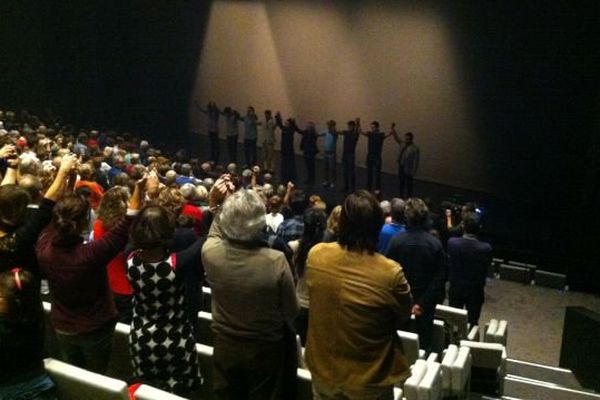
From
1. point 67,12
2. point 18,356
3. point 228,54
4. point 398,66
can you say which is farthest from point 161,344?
point 67,12

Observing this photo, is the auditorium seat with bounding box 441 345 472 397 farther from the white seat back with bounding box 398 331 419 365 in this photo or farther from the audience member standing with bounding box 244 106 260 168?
the audience member standing with bounding box 244 106 260 168

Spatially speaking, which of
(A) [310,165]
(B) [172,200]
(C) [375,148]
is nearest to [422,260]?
Result: (B) [172,200]

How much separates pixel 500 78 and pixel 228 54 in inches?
257

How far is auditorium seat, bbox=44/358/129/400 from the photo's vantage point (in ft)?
7.48

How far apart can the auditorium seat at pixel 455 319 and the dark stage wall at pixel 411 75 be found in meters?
4.02

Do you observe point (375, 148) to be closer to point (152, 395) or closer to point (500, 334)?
point (500, 334)

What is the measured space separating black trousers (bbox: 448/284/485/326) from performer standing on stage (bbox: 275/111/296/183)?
7.06 m

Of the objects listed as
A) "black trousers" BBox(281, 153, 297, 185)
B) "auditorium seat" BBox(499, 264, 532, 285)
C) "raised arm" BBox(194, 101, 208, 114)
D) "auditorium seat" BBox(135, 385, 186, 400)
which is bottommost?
"auditorium seat" BBox(499, 264, 532, 285)

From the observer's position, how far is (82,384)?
7.69 feet

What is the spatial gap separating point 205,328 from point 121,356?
50cm

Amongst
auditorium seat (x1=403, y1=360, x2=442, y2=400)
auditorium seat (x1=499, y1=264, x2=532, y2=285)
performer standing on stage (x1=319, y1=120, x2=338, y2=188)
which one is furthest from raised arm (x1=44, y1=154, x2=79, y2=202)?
performer standing on stage (x1=319, y1=120, x2=338, y2=188)

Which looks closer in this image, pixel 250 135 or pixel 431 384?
pixel 431 384

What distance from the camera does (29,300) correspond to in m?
2.29

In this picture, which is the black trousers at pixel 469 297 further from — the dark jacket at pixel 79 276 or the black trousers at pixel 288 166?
the black trousers at pixel 288 166
